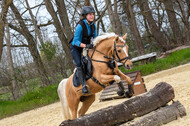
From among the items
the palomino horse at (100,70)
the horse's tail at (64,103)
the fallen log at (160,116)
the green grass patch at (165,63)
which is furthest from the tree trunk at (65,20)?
the fallen log at (160,116)

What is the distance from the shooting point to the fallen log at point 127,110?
345 cm

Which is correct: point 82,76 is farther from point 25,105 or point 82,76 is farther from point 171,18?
point 171,18

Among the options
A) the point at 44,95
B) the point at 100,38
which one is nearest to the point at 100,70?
the point at 100,38

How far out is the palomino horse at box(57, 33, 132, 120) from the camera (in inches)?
170

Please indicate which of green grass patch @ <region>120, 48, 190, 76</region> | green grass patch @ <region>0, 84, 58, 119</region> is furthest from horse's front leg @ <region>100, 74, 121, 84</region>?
green grass patch @ <region>120, 48, 190, 76</region>

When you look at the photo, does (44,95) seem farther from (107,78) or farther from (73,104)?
(107,78)

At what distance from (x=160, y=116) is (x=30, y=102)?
9146mm

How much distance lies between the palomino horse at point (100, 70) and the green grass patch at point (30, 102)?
264 inches

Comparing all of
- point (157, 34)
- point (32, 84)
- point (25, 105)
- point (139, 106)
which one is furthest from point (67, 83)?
point (157, 34)

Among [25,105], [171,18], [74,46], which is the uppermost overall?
[171,18]

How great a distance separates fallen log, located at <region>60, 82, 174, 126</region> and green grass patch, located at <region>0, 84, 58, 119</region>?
27.8 feet

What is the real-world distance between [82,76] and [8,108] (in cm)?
809

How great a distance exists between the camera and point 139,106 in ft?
12.5

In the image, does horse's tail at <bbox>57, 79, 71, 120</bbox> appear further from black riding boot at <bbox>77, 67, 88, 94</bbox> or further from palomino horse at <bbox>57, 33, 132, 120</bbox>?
black riding boot at <bbox>77, 67, 88, 94</bbox>
